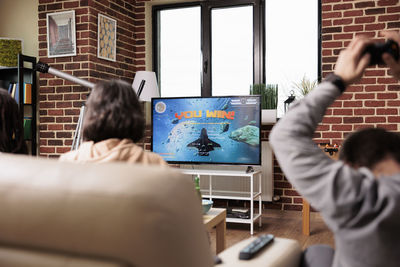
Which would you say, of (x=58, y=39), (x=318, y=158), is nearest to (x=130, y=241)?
(x=318, y=158)

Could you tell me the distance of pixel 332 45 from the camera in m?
3.97

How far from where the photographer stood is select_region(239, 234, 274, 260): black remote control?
1055 mm

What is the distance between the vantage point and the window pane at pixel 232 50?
4500 millimetres

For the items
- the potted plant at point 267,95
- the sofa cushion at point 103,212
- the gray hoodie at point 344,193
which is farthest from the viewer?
the potted plant at point 267,95

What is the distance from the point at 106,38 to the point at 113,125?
10.3ft

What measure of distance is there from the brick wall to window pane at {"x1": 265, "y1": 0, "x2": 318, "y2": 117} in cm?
28

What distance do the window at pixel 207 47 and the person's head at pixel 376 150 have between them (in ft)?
11.9

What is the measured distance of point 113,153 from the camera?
127cm

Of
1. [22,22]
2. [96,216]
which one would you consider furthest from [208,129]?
[96,216]

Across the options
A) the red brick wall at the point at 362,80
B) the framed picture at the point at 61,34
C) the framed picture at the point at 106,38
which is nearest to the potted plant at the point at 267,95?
the red brick wall at the point at 362,80

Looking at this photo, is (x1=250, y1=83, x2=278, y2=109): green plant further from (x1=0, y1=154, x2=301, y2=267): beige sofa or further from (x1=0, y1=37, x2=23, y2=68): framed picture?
(x1=0, y1=154, x2=301, y2=267): beige sofa

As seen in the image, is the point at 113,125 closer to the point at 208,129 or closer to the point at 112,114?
the point at 112,114

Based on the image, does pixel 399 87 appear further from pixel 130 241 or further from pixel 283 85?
pixel 130 241

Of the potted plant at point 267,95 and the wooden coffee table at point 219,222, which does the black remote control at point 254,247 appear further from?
the potted plant at point 267,95
